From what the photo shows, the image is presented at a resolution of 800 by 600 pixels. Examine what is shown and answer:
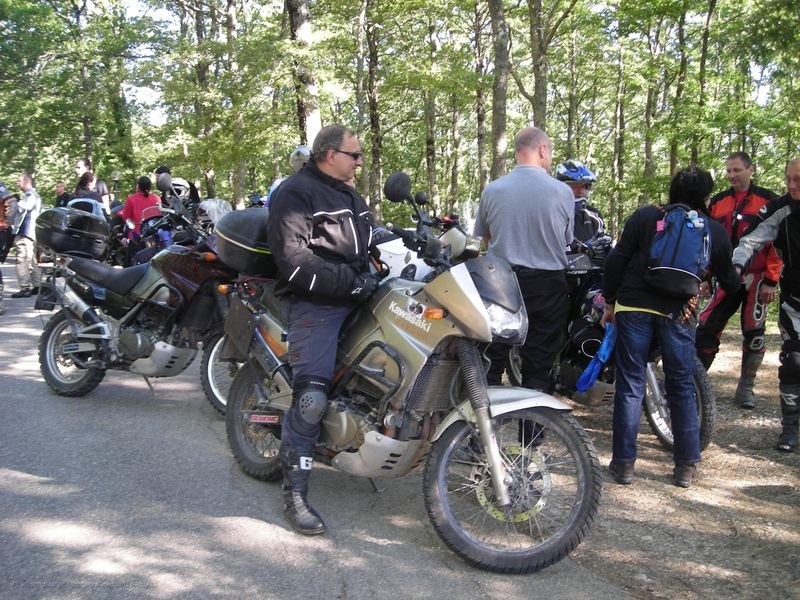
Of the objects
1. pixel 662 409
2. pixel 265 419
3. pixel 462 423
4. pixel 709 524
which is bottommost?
pixel 709 524

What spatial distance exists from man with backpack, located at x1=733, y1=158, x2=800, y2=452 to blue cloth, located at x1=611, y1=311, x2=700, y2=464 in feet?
3.44

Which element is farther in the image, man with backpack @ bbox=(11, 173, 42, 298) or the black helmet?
man with backpack @ bbox=(11, 173, 42, 298)

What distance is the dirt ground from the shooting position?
3197 millimetres

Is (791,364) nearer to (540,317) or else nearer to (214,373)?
(540,317)

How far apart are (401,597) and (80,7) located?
34807 millimetres

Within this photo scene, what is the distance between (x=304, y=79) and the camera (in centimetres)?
1303

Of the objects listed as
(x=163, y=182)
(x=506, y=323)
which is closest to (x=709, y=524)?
(x=506, y=323)

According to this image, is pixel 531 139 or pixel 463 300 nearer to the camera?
pixel 463 300

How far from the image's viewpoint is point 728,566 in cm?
333

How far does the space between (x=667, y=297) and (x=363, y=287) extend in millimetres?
1912

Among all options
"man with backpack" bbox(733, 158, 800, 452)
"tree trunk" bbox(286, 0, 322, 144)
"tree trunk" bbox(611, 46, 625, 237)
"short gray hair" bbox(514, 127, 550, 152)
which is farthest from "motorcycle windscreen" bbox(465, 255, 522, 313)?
"tree trunk" bbox(611, 46, 625, 237)

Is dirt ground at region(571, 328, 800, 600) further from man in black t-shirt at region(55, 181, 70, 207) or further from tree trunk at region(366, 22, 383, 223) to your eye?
tree trunk at region(366, 22, 383, 223)

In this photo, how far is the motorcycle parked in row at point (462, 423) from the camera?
3197mm

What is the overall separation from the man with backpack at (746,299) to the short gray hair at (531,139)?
7.17 feet
